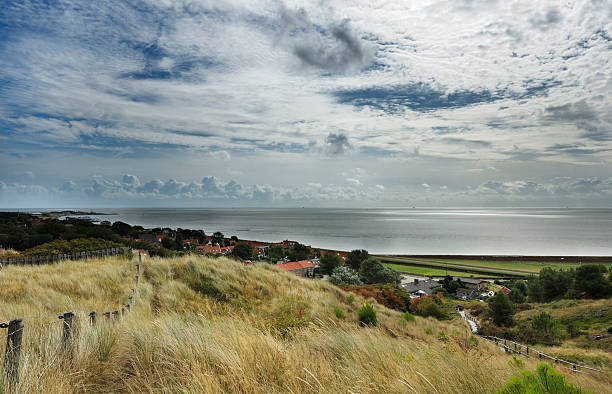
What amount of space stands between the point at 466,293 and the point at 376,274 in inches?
686

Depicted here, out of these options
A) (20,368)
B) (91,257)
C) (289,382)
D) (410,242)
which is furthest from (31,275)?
(410,242)

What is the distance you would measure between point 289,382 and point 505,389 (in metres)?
2.00

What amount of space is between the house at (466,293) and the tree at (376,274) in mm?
12200

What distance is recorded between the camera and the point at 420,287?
5341 cm

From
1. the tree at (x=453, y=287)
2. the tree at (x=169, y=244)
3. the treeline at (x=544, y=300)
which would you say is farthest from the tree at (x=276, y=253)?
the treeline at (x=544, y=300)

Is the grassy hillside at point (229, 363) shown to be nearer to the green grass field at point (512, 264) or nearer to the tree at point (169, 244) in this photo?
the tree at point (169, 244)

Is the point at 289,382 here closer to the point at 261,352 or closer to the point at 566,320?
the point at 261,352

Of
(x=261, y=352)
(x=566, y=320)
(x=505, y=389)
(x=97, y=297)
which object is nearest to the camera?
(x=505, y=389)

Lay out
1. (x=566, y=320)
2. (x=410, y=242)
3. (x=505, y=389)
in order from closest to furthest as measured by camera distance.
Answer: (x=505, y=389) → (x=566, y=320) → (x=410, y=242)

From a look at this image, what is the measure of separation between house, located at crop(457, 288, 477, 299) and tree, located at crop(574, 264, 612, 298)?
608 inches

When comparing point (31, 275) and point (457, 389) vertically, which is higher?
point (457, 389)

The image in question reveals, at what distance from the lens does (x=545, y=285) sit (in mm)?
47125

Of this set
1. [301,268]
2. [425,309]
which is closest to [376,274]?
[301,268]

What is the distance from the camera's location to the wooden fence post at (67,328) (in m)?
4.25
